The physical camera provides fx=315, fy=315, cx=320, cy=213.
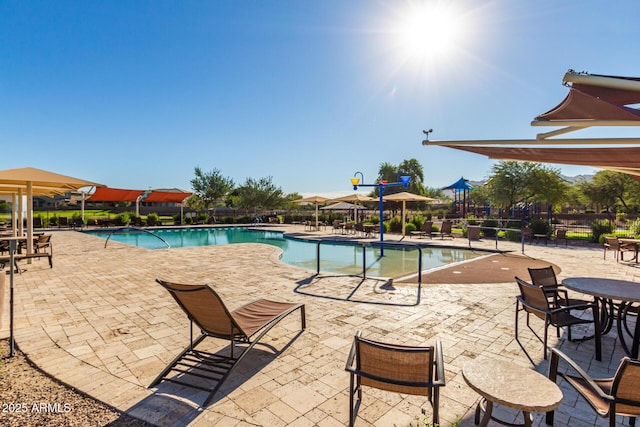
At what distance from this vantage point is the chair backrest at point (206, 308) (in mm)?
2848

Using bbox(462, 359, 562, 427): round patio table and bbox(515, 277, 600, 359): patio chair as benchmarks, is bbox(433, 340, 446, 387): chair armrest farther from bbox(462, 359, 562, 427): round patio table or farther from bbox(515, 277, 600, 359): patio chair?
bbox(515, 277, 600, 359): patio chair

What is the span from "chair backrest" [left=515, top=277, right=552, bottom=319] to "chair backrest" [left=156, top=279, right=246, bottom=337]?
10.5 feet

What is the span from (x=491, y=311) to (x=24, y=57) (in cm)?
1771

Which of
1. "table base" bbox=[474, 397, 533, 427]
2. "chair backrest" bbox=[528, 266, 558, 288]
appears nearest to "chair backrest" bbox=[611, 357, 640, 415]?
"table base" bbox=[474, 397, 533, 427]

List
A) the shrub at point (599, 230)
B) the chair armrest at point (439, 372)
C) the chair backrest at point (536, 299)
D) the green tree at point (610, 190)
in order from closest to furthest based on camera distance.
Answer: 1. the chair armrest at point (439, 372)
2. the chair backrest at point (536, 299)
3. the shrub at point (599, 230)
4. the green tree at point (610, 190)

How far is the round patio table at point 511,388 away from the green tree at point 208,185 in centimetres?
3851

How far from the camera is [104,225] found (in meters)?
24.4

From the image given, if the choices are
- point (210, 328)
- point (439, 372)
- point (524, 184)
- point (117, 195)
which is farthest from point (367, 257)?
point (117, 195)

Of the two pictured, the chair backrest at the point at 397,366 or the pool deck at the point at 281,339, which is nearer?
the chair backrest at the point at 397,366

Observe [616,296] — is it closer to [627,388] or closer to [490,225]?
[627,388]

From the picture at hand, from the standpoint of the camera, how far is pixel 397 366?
6.72ft

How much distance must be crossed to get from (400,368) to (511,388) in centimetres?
62

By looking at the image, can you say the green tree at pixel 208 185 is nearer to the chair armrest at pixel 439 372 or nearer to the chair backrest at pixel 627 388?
the chair armrest at pixel 439 372

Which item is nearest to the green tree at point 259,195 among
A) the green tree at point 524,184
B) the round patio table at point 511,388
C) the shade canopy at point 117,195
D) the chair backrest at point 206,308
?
the shade canopy at point 117,195
